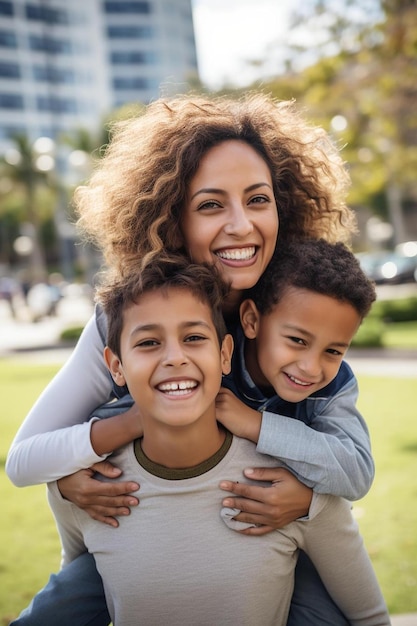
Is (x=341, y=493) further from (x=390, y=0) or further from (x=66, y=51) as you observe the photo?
(x=66, y=51)

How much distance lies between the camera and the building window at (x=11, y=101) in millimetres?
84500

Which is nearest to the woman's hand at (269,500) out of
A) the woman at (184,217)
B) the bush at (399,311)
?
the woman at (184,217)

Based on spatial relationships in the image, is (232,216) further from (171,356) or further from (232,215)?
(171,356)

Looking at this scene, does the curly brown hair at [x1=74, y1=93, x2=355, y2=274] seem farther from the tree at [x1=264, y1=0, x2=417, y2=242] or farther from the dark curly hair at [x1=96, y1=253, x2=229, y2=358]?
the tree at [x1=264, y1=0, x2=417, y2=242]

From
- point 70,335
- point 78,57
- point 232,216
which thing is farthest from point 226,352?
point 78,57

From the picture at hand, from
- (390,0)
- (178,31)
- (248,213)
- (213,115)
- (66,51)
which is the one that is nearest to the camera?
(248,213)

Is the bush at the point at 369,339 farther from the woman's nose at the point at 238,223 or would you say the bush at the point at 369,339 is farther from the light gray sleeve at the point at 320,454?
the light gray sleeve at the point at 320,454

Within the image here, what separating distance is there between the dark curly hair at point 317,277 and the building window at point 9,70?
294ft

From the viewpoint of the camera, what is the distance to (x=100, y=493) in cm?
236

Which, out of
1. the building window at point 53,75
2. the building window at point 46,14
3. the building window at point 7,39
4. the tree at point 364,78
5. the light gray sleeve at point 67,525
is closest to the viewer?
the light gray sleeve at point 67,525

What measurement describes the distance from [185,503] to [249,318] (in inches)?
29.8

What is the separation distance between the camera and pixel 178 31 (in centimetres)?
10181

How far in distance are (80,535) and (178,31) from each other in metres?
107

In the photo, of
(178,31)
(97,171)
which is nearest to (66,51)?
(178,31)
